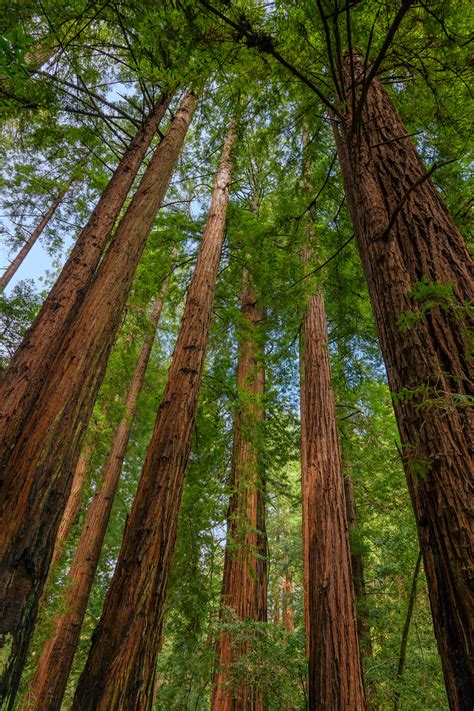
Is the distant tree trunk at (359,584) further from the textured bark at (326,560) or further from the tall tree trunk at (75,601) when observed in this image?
the tall tree trunk at (75,601)

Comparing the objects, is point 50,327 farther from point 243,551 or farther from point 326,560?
point 326,560

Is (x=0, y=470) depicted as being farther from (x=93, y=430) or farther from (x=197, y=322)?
(x=93, y=430)

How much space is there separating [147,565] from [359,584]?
6.51 metres

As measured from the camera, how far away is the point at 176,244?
7.67 m

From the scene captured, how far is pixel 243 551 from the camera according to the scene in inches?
204

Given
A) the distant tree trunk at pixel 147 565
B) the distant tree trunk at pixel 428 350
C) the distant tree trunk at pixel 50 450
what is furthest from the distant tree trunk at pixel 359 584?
the distant tree trunk at pixel 428 350

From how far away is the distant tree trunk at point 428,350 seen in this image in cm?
109

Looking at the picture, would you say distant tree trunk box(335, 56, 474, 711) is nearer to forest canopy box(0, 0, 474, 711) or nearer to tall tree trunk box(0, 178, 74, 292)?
forest canopy box(0, 0, 474, 711)

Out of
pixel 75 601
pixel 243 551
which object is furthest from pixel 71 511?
pixel 243 551

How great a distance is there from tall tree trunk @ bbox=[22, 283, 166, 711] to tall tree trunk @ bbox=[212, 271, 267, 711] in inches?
113

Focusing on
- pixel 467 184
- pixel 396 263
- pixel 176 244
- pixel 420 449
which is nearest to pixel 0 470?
pixel 420 449

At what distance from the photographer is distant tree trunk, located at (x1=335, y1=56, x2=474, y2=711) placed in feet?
3.59

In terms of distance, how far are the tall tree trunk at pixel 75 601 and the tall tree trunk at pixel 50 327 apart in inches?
124

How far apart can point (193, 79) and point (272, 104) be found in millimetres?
838
